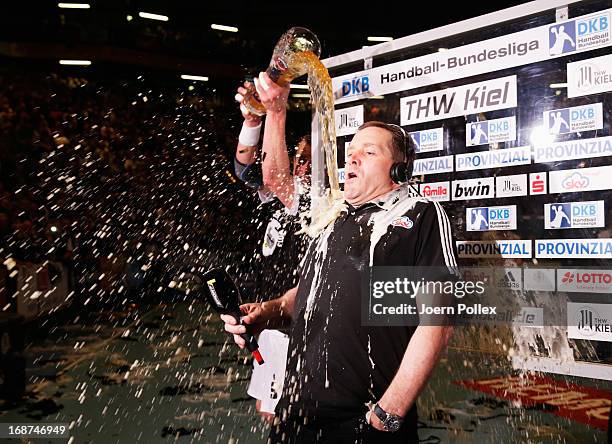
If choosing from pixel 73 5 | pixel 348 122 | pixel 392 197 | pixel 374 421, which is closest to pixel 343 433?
pixel 374 421

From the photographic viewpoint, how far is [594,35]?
2.29 meters

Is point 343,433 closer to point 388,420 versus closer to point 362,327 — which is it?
point 388,420

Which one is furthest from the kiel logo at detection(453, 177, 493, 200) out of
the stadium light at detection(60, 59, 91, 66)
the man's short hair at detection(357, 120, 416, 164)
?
the stadium light at detection(60, 59, 91, 66)

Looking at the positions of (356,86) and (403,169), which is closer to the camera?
(403,169)

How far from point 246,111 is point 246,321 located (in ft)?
4.03

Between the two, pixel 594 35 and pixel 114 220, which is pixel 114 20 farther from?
pixel 594 35

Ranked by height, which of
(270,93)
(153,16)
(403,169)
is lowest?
(403,169)

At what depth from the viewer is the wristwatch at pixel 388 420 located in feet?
6.36

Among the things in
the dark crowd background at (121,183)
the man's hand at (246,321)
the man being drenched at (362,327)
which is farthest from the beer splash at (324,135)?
the dark crowd background at (121,183)

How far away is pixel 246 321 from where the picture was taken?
7.88 feet

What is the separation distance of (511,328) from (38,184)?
8710mm

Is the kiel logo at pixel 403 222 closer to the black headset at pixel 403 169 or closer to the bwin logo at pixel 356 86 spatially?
the black headset at pixel 403 169

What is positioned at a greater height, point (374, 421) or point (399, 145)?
point (399, 145)

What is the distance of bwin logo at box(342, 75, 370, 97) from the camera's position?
3.17m
